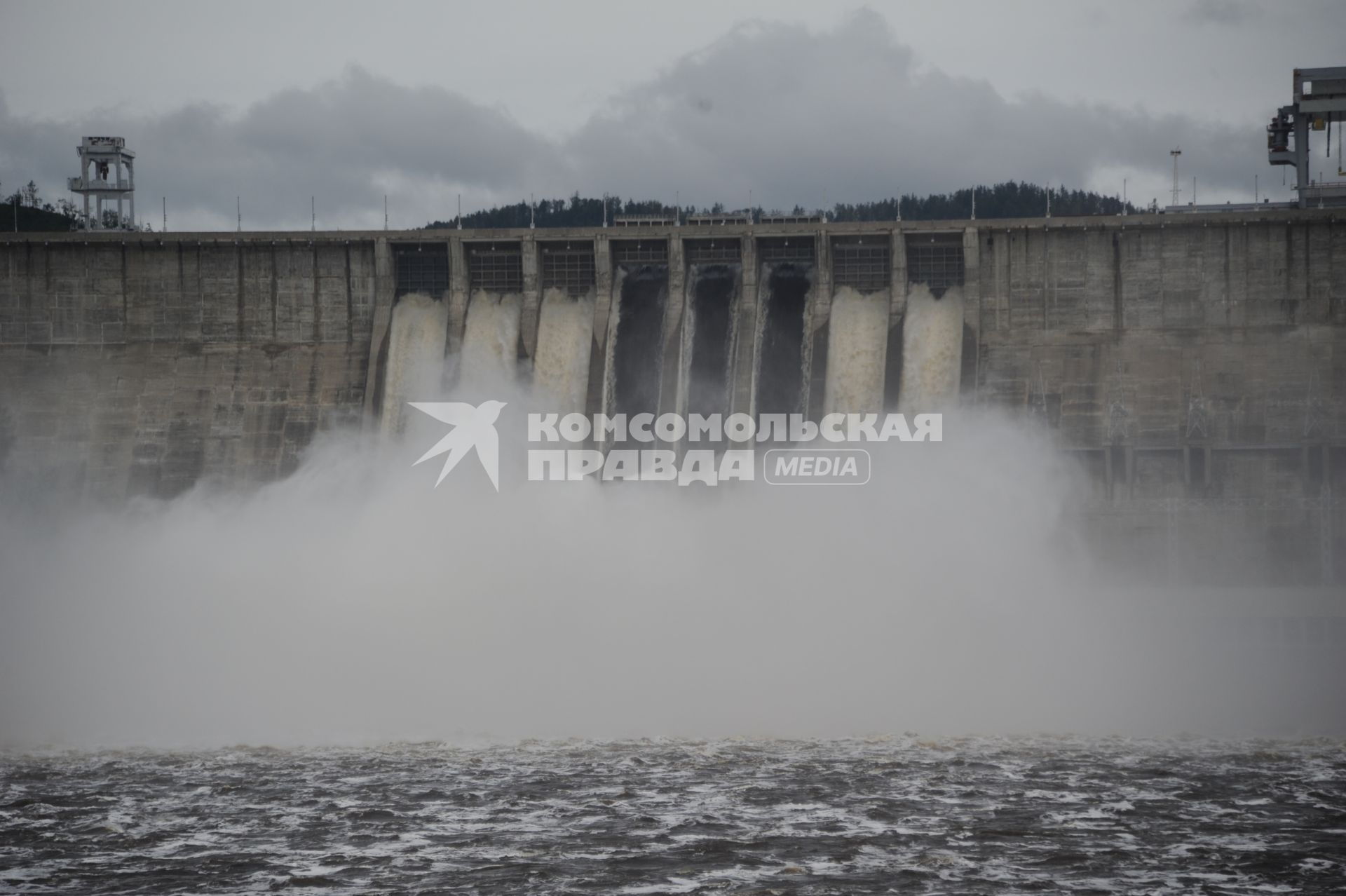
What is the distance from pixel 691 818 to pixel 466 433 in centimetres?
2505

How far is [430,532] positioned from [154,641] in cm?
879

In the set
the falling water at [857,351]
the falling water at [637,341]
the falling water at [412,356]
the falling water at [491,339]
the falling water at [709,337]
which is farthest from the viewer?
the falling water at [491,339]

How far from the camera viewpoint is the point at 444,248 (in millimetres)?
53656

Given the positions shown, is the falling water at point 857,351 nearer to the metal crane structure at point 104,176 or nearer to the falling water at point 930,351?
the falling water at point 930,351

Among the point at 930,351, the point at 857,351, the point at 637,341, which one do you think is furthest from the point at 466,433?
the point at 930,351

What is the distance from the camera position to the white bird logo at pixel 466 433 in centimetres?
5088

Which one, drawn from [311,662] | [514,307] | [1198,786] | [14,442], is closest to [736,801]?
[1198,786]

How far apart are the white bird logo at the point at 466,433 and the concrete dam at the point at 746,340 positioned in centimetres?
122

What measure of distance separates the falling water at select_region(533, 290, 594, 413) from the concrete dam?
0.29ft

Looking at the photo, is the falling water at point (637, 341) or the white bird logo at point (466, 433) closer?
the white bird logo at point (466, 433)

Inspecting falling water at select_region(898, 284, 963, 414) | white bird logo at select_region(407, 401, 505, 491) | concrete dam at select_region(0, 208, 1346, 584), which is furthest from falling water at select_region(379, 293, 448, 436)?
falling water at select_region(898, 284, 963, 414)

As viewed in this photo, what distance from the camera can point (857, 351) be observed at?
51.4m

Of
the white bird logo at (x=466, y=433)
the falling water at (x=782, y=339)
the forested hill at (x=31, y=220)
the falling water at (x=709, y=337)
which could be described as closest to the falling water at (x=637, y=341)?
the falling water at (x=709, y=337)

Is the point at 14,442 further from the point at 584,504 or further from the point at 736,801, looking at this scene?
the point at 736,801
